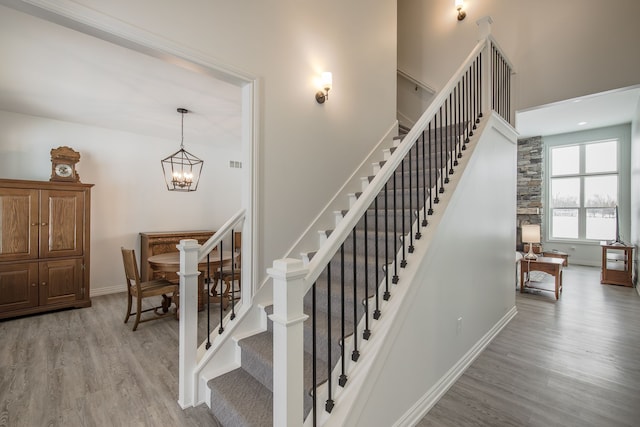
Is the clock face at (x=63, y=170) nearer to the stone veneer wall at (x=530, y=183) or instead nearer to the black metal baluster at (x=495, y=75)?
the black metal baluster at (x=495, y=75)

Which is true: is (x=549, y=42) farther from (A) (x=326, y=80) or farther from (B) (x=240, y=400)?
(B) (x=240, y=400)

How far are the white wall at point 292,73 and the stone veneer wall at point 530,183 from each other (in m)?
6.16

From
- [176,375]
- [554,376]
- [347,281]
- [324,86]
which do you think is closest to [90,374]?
[176,375]

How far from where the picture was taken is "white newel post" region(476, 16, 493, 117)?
2979 mm

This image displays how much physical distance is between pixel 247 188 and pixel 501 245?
8.98ft

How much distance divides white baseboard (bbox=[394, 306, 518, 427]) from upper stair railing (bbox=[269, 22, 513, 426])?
0.59 meters

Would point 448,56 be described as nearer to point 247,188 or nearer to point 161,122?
point 247,188

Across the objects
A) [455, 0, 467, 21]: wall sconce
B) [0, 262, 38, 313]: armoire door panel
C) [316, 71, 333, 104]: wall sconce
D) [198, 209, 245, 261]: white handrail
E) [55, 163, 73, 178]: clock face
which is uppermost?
A: [455, 0, 467, 21]: wall sconce

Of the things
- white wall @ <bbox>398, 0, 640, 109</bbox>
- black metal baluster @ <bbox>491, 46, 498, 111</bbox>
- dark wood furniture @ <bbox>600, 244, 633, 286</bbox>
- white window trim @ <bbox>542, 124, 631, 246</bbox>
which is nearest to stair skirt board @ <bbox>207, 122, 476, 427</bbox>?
black metal baluster @ <bbox>491, 46, 498, 111</bbox>

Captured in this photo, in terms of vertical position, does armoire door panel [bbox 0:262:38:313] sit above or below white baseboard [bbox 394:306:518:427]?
above

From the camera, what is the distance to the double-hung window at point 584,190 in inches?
271

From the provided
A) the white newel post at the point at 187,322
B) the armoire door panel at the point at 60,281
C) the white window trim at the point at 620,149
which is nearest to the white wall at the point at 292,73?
the white newel post at the point at 187,322

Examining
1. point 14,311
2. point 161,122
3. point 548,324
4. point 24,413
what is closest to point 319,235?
point 24,413

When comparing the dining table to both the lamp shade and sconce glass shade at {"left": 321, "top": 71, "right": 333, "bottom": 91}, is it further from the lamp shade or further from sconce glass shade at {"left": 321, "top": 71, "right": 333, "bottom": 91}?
the lamp shade
